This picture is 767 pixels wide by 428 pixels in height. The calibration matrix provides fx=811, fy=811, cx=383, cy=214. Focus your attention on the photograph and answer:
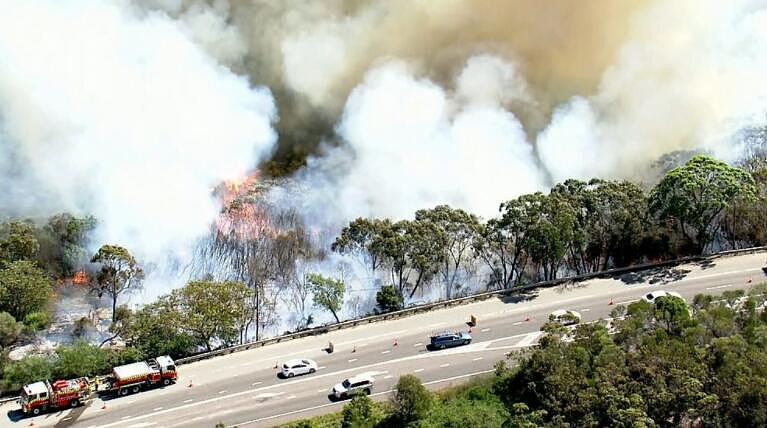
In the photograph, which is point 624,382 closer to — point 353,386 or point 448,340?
point 448,340

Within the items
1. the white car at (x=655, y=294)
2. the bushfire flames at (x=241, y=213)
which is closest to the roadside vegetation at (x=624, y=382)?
the white car at (x=655, y=294)

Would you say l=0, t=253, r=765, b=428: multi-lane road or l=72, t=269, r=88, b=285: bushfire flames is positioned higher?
l=72, t=269, r=88, b=285: bushfire flames

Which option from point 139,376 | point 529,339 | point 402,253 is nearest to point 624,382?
point 529,339

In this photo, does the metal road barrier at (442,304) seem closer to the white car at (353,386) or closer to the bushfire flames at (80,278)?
the white car at (353,386)

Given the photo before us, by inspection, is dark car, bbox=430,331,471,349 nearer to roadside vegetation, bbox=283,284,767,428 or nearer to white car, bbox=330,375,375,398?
roadside vegetation, bbox=283,284,767,428

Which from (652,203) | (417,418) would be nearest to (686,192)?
(652,203)

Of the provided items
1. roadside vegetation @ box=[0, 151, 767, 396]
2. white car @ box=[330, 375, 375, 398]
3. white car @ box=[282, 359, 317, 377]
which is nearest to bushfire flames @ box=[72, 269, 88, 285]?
roadside vegetation @ box=[0, 151, 767, 396]

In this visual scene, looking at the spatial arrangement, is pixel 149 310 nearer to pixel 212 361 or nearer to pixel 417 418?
pixel 212 361
